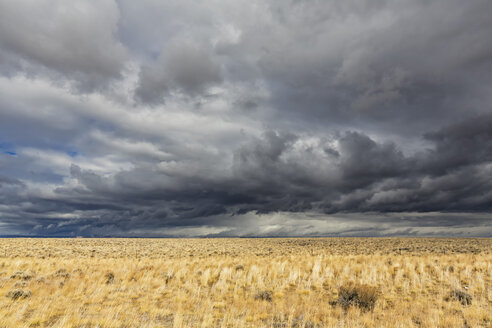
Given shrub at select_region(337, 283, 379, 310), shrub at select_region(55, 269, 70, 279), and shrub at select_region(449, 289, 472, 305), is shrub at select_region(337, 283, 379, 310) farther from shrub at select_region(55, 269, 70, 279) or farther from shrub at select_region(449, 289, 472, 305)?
shrub at select_region(55, 269, 70, 279)

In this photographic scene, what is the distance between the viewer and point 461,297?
13578mm

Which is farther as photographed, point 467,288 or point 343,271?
point 343,271

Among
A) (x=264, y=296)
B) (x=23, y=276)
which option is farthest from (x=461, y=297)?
(x=23, y=276)

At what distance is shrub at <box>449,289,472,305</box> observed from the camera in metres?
13.0

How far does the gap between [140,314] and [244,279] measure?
828 centimetres

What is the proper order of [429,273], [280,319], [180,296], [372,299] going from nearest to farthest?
[280,319], [372,299], [180,296], [429,273]

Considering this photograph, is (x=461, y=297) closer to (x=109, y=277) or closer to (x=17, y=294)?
(x=109, y=277)

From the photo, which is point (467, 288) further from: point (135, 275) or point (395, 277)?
point (135, 275)

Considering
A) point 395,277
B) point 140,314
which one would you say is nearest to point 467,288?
point 395,277

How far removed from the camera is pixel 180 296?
1447 centimetres

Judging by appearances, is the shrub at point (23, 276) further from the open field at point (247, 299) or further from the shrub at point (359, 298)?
the shrub at point (359, 298)

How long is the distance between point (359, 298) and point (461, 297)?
549 cm

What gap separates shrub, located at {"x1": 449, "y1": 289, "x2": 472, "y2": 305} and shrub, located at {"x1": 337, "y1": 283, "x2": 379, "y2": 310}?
4.28m

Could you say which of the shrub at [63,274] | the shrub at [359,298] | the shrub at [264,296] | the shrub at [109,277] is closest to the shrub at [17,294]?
the shrub at [109,277]
